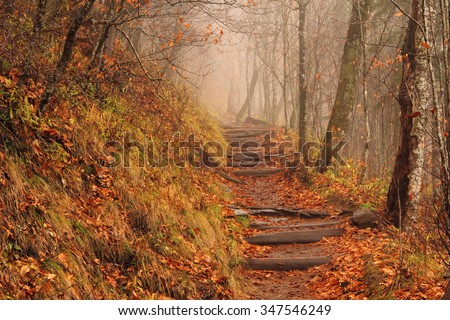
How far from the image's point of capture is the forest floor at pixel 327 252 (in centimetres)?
604

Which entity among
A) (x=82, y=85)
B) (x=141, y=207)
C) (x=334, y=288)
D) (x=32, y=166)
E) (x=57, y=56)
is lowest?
(x=334, y=288)

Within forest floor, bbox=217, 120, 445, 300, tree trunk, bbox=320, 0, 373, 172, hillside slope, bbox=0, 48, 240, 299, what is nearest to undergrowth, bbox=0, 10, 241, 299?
hillside slope, bbox=0, 48, 240, 299

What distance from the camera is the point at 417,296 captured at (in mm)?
5496

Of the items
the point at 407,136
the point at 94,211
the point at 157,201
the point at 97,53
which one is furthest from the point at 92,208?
the point at 407,136

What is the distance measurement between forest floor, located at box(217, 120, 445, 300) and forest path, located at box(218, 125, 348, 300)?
0.02 metres

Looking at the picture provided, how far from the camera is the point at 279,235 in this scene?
29.0ft

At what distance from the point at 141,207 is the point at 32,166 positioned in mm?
1676

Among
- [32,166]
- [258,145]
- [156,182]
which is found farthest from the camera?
[258,145]

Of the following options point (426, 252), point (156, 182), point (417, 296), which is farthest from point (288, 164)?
point (417, 296)

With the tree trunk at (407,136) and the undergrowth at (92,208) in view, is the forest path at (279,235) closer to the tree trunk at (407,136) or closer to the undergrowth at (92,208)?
the undergrowth at (92,208)

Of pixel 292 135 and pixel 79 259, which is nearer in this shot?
pixel 79 259

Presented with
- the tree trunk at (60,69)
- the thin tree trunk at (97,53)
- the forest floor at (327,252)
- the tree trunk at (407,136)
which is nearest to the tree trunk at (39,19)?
the tree trunk at (60,69)
